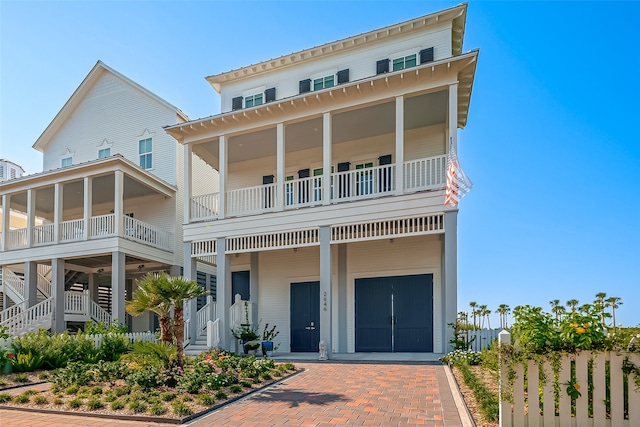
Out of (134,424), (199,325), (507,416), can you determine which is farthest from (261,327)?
(507,416)

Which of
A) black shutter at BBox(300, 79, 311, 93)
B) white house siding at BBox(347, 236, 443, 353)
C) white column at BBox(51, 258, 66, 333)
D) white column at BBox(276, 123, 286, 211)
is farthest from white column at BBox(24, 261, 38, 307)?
black shutter at BBox(300, 79, 311, 93)

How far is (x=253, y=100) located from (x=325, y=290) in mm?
8390

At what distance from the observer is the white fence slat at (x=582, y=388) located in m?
5.05

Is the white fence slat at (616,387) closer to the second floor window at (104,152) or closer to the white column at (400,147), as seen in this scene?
the white column at (400,147)

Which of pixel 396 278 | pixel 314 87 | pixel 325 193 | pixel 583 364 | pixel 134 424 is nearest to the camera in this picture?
pixel 583 364

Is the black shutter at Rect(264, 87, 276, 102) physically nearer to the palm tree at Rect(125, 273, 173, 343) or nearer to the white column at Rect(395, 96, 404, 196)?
the white column at Rect(395, 96, 404, 196)

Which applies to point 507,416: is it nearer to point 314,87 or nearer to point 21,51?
point 21,51

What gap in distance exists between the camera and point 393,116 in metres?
14.0

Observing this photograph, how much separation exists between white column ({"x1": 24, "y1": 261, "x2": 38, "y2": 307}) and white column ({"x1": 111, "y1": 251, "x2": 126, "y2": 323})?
4201 millimetres

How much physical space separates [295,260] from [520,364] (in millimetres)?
11398

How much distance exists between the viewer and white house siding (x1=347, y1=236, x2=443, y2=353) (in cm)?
1387

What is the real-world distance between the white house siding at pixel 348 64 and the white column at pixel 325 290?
237 inches

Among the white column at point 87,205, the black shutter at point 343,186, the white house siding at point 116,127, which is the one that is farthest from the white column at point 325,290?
the white column at point 87,205

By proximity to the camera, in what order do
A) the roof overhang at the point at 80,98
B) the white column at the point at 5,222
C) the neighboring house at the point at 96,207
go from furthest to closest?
1. the roof overhang at the point at 80,98
2. the white column at the point at 5,222
3. the neighboring house at the point at 96,207
